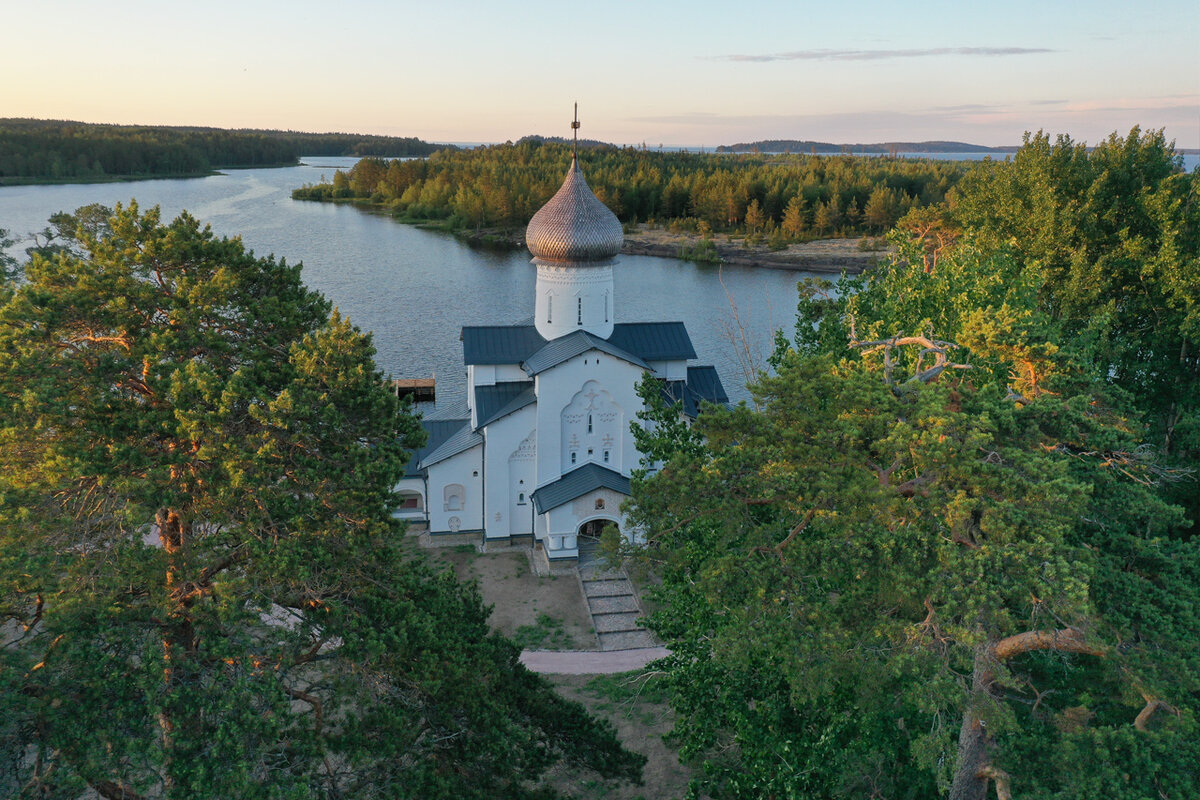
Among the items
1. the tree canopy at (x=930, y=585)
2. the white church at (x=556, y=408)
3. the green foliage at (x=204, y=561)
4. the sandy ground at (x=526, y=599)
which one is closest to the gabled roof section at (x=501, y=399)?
the white church at (x=556, y=408)

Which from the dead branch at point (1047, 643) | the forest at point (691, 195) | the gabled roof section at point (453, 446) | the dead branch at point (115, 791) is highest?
the forest at point (691, 195)

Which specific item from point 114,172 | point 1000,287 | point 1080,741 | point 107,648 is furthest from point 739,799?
point 114,172

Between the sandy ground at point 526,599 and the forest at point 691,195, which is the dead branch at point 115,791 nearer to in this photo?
the sandy ground at point 526,599

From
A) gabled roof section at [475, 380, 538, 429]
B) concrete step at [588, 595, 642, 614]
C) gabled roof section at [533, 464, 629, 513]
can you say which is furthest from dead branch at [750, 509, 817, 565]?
gabled roof section at [475, 380, 538, 429]

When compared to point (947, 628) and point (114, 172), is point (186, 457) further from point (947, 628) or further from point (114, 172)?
point (114, 172)

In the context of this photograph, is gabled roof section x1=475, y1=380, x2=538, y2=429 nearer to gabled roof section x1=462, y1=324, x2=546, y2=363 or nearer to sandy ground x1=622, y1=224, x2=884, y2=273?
gabled roof section x1=462, y1=324, x2=546, y2=363

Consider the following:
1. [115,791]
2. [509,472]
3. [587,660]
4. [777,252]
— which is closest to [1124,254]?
[587,660]

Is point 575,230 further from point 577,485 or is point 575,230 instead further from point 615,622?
point 615,622

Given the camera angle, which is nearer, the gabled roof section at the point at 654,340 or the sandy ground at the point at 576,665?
the sandy ground at the point at 576,665
